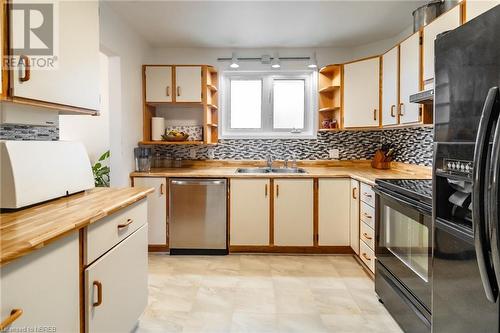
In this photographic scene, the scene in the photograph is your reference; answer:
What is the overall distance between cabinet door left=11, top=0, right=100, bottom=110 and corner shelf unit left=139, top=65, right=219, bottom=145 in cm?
178

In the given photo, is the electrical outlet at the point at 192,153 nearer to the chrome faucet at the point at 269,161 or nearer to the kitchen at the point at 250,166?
the kitchen at the point at 250,166

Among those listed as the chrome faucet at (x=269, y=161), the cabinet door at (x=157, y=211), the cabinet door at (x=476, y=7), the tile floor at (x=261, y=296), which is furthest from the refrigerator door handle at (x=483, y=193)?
the chrome faucet at (x=269, y=161)

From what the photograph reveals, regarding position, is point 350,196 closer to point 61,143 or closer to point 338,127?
point 338,127

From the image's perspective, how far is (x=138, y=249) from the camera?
2.00 meters

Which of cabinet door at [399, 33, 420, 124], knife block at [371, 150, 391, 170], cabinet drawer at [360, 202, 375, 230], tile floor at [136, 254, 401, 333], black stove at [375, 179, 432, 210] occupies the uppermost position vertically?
cabinet door at [399, 33, 420, 124]

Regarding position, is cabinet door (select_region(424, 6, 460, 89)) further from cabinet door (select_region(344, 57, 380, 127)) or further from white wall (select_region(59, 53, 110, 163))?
white wall (select_region(59, 53, 110, 163))

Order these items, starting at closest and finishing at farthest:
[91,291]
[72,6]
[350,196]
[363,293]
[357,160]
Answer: [91,291] → [72,6] → [363,293] → [350,196] → [357,160]

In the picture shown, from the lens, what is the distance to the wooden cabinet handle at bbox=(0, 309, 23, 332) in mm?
915

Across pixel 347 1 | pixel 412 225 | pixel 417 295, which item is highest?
pixel 347 1

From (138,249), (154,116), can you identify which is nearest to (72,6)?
(138,249)

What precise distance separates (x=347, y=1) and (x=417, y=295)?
92.8 inches

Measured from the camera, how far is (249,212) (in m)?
3.56

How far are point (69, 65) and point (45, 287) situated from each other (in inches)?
46.4

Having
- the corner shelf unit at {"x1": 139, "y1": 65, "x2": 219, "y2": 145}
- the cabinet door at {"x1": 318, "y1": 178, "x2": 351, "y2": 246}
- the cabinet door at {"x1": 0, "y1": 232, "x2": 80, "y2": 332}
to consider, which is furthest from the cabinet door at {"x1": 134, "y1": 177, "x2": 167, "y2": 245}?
the cabinet door at {"x1": 0, "y1": 232, "x2": 80, "y2": 332}
